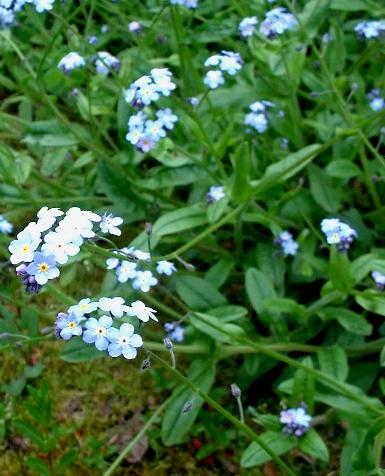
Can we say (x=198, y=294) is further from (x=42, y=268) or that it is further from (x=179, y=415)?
(x=42, y=268)

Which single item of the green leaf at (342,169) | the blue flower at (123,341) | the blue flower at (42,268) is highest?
the blue flower at (42,268)

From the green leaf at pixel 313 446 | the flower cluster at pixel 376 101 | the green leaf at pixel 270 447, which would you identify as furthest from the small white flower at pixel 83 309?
the flower cluster at pixel 376 101

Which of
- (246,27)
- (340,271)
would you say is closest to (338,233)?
(340,271)

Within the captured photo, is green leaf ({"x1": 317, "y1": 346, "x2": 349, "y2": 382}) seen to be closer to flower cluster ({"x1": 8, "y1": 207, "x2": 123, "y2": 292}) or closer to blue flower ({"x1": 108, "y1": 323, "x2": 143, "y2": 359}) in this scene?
blue flower ({"x1": 108, "y1": 323, "x2": 143, "y2": 359})

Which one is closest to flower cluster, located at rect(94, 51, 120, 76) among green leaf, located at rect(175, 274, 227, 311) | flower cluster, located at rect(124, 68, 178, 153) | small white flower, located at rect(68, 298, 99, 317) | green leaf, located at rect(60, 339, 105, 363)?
flower cluster, located at rect(124, 68, 178, 153)

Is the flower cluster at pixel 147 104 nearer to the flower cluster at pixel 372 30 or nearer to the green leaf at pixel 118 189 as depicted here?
the green leaf at pixel 118 189

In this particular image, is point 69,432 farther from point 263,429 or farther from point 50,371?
point 263,429

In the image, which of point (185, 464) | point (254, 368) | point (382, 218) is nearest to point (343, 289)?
point (254, 368)

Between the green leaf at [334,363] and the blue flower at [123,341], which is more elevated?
the blue flower at [123,341]
